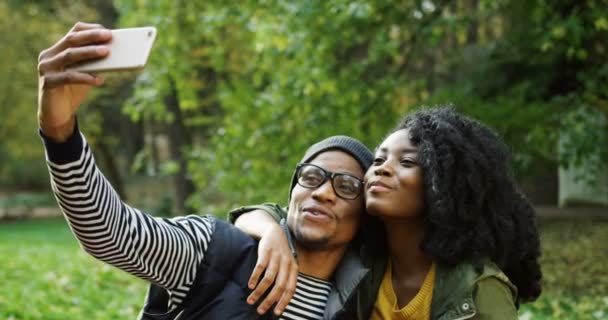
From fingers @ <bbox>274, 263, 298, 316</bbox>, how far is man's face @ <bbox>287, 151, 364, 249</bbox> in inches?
7.0

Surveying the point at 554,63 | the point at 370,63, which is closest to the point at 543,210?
the point at 554,63

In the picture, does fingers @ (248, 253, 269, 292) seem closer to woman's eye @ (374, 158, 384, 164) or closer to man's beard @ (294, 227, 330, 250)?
man's beard @ (294, 227, 330, 250)

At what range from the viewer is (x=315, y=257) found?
292 cm

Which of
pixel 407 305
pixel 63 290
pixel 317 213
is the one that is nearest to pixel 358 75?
pixel 63 290

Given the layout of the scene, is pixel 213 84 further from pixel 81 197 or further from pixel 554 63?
pixel 81 197

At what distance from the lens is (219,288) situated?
255 cm

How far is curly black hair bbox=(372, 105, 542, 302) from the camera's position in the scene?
2.74m

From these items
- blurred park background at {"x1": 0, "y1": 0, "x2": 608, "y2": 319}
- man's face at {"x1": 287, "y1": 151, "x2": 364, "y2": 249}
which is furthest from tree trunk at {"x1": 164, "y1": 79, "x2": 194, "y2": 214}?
man's face at {"x1": 287, "y1": 151, "x2": 364, "y2": 249}

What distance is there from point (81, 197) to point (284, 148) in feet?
21.1

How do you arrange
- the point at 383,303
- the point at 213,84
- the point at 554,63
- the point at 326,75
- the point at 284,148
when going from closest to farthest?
the point at 383,303 → the point at 326,75 → the point at 284,148 → the point at 554,63 → the point at 213,84

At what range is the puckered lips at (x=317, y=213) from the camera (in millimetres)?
2848

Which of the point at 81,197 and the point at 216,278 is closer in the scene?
the point at 81,197

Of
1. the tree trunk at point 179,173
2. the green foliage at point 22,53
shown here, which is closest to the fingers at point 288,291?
the tree trunk at point 179,173

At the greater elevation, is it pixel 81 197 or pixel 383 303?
pixel 81 197
